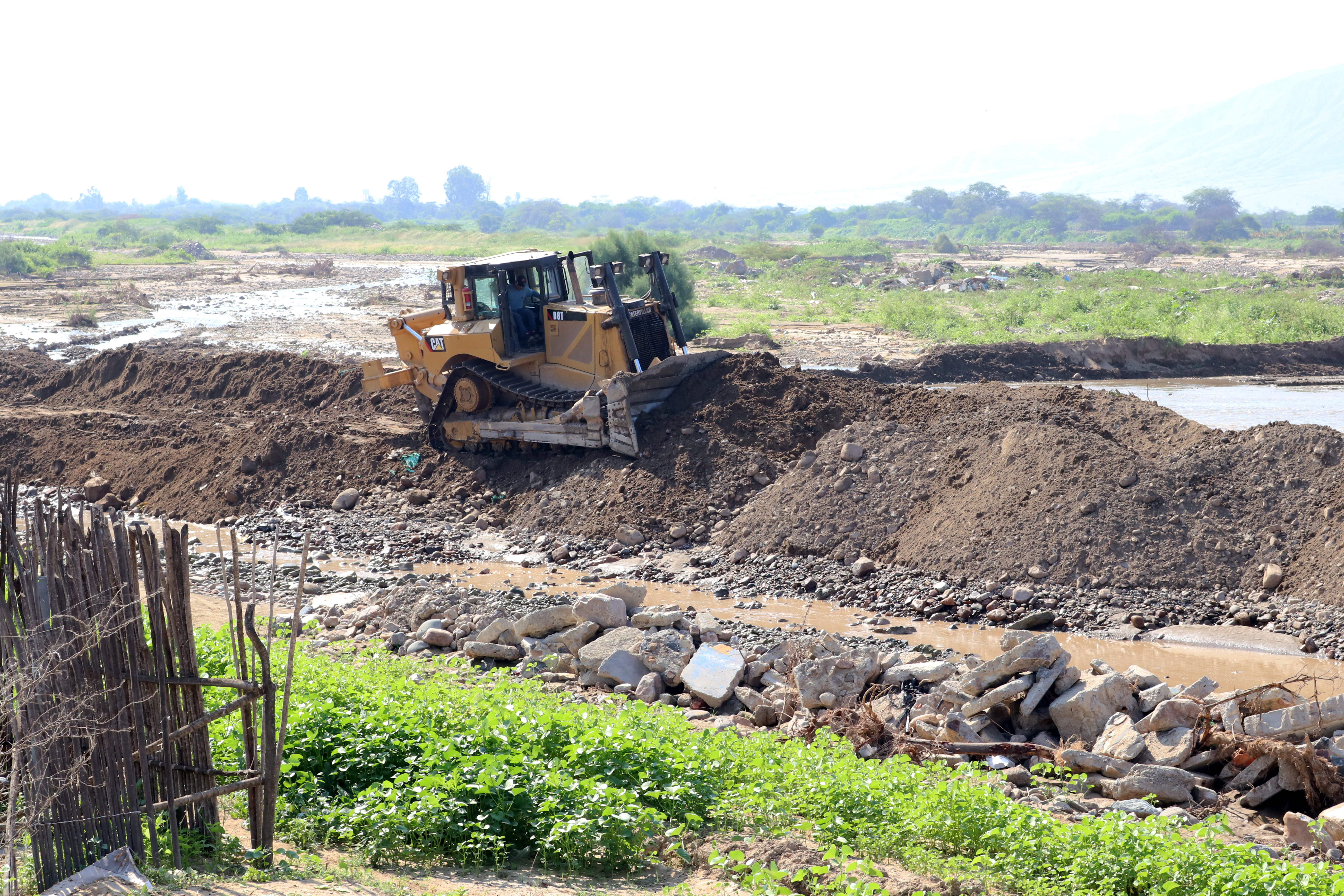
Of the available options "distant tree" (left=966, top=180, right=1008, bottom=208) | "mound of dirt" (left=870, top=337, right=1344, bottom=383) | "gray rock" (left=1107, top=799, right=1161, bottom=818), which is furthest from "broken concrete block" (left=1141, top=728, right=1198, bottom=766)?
"distant tree" (left=966, top=180, right=1008, bottom=208)

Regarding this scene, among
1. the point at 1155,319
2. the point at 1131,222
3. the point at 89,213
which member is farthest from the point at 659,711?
the point at 89,213

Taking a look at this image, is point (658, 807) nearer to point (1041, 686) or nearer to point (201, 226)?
point (1041, 686)

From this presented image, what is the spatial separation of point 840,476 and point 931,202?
125 m

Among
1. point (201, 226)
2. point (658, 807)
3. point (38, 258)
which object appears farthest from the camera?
point (201, 226)

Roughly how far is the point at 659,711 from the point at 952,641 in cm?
343

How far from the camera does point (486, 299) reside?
46.6ft

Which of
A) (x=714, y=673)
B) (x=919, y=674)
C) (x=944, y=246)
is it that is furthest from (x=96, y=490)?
(x=944, y=246)

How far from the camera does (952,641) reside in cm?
929

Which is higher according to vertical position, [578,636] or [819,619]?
[578,636]

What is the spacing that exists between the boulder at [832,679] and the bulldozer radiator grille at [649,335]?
6649 mm

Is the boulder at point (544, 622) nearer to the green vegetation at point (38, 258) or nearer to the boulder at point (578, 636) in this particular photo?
the boulder at point (578, 636)

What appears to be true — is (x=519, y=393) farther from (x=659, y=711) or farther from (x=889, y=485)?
(x=659, y=711)

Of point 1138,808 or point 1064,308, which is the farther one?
point 1064,308

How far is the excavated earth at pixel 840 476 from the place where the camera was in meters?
10.1
